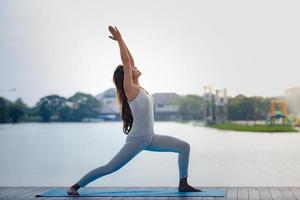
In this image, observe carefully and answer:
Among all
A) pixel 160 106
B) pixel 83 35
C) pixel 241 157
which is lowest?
pixel 241 157

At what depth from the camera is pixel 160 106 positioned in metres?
13.6

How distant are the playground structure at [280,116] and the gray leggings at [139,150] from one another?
911cm

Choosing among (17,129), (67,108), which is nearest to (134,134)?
(67,108)

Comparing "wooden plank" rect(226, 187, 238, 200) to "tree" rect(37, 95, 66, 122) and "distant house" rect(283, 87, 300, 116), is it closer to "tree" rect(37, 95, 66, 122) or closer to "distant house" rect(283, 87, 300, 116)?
"distant house" rect(283, 87, 300, 116)

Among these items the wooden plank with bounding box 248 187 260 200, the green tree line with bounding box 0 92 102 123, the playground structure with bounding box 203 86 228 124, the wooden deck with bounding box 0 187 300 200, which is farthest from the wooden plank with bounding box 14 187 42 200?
the green tree line with bounding box 0 92 102 123

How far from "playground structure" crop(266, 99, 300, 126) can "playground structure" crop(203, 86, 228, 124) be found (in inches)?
38.6

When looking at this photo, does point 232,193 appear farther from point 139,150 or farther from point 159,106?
point 159,106

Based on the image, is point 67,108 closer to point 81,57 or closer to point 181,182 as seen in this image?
point 81,57

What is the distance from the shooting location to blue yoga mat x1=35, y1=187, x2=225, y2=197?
466 cm

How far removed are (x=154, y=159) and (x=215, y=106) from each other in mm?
3801

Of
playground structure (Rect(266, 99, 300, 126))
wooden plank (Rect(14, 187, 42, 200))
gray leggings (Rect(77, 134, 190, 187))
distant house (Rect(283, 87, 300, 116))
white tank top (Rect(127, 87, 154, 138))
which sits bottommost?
wooden plank (Rect(14, 187, 42, 200))

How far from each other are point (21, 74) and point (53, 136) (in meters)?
3.87

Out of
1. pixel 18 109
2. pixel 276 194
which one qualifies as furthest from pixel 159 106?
pixel 276 194

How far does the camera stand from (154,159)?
10.8 m
